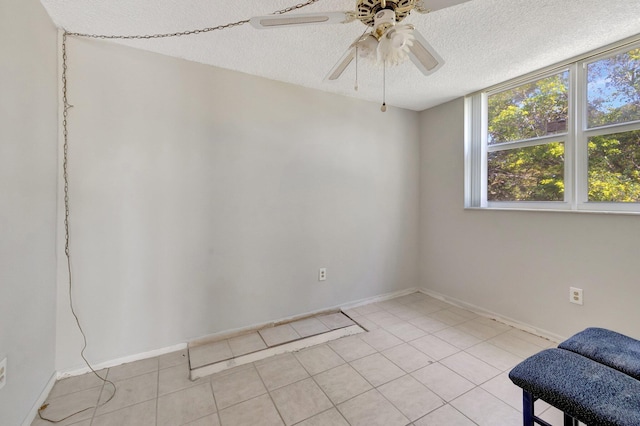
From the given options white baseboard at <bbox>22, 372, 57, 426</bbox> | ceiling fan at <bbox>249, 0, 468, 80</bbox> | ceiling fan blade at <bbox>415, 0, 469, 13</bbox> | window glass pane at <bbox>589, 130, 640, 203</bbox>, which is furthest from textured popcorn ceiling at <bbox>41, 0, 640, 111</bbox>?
white baseboard at <bbox>22, 372, 57, 426</bbox>

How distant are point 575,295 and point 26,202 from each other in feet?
11.8

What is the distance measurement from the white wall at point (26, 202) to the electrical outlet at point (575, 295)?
136 inches

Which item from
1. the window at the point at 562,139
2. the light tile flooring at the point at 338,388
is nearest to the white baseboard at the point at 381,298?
the light tile flooring at the point at 338,388

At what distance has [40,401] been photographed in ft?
4.79

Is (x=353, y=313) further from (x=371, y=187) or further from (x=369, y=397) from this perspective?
(x=371, y=187)

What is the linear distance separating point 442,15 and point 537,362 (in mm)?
1856

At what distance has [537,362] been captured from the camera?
3.77ft

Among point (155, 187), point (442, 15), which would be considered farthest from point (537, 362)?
point (155, 187)

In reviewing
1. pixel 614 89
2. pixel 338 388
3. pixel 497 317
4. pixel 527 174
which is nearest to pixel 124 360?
pixel 338 388

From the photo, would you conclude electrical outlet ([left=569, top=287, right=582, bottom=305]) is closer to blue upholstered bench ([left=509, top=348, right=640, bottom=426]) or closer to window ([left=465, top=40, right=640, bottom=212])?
window ([left=465, top=40, right=640, bottom=212])

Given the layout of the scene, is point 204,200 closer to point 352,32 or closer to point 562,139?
point 352,32

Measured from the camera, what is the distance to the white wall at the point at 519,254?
183 centimetres

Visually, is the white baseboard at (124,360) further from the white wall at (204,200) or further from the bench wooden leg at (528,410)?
the bench wooden leg at (528,410)

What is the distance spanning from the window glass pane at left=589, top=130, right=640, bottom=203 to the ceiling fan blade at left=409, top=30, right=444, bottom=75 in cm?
170
